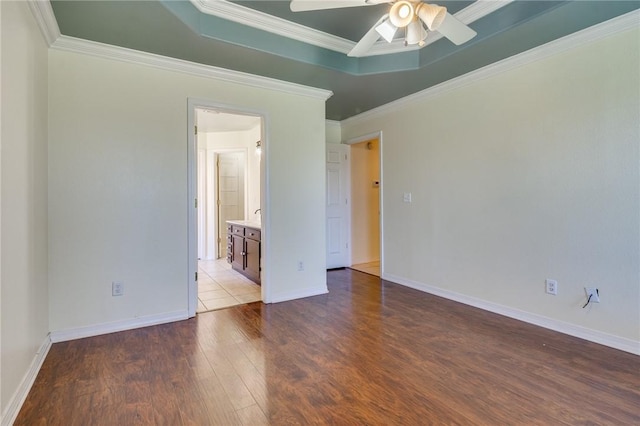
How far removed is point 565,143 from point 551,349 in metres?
1.67

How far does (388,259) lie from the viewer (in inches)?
177

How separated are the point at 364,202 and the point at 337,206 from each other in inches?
22.5

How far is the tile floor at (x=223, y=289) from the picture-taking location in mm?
3531

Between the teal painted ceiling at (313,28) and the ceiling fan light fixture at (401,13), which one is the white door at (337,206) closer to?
the teal painted ceiling at (313,28)

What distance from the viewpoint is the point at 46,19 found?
7.29 feet

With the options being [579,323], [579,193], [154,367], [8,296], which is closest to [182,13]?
[8,296]

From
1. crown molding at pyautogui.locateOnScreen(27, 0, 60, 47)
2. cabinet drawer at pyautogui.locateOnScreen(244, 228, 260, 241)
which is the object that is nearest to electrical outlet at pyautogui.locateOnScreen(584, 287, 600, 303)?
cabinet drawer at pyautogui.locateOnScreen(244, 228, 260, 241)

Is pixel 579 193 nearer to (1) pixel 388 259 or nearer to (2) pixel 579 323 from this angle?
(2) pixel 579 323

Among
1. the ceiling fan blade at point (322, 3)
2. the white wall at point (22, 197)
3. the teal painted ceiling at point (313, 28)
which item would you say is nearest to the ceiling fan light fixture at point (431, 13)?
the ceiling fan blade at point (322, 3)

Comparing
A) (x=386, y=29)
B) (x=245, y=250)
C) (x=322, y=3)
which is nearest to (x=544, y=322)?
(x=386, y=29)

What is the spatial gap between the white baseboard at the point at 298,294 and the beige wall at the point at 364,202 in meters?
1.62

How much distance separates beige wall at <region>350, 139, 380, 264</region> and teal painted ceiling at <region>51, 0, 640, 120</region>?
6.21 feet

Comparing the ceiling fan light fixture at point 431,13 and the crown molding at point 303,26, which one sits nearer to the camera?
the ceiling fan light fixture at point 431,13

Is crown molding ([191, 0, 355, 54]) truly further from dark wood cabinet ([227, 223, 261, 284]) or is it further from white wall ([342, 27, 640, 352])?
dark wood cabinet ([227, 223, 261, 284])
